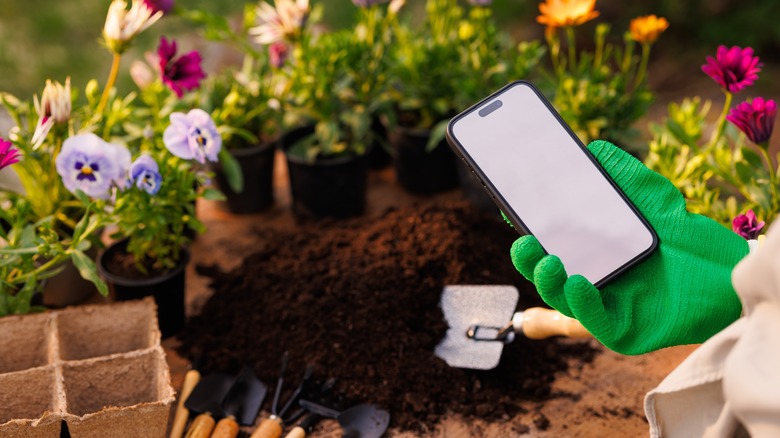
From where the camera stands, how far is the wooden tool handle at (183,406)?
1.42 metres

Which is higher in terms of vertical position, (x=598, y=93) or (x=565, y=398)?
(x=598, y=93)

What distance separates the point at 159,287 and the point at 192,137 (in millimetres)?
312

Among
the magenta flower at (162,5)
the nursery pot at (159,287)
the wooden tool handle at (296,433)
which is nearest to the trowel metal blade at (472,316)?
the wooden tool handle at (296,433)

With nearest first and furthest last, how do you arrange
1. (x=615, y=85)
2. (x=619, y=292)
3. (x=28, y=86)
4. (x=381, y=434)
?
(x=619, y=292) → (x=381, y=434) → (x=615, y=85) → (x=28, y=86)

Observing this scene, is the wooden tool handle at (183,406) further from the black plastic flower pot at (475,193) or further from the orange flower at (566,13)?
the orange flower at (566,13)

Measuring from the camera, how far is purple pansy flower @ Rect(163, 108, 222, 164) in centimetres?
156

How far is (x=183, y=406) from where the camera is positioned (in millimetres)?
1462

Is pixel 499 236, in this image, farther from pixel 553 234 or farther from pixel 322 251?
pixel 553 234

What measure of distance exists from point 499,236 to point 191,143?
2.34 ft

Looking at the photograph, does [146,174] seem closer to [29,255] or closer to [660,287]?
[29,255]

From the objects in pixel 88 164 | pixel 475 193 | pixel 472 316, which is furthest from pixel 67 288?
pixel 475 193

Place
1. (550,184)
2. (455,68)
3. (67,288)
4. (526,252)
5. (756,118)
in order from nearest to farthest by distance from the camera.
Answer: (526,252)
(550,184)
(756,118)
(67,288)
(455,68)

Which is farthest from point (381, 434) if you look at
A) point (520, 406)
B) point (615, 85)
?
point (615, 85)

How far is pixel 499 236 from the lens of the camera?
1.83 meters
